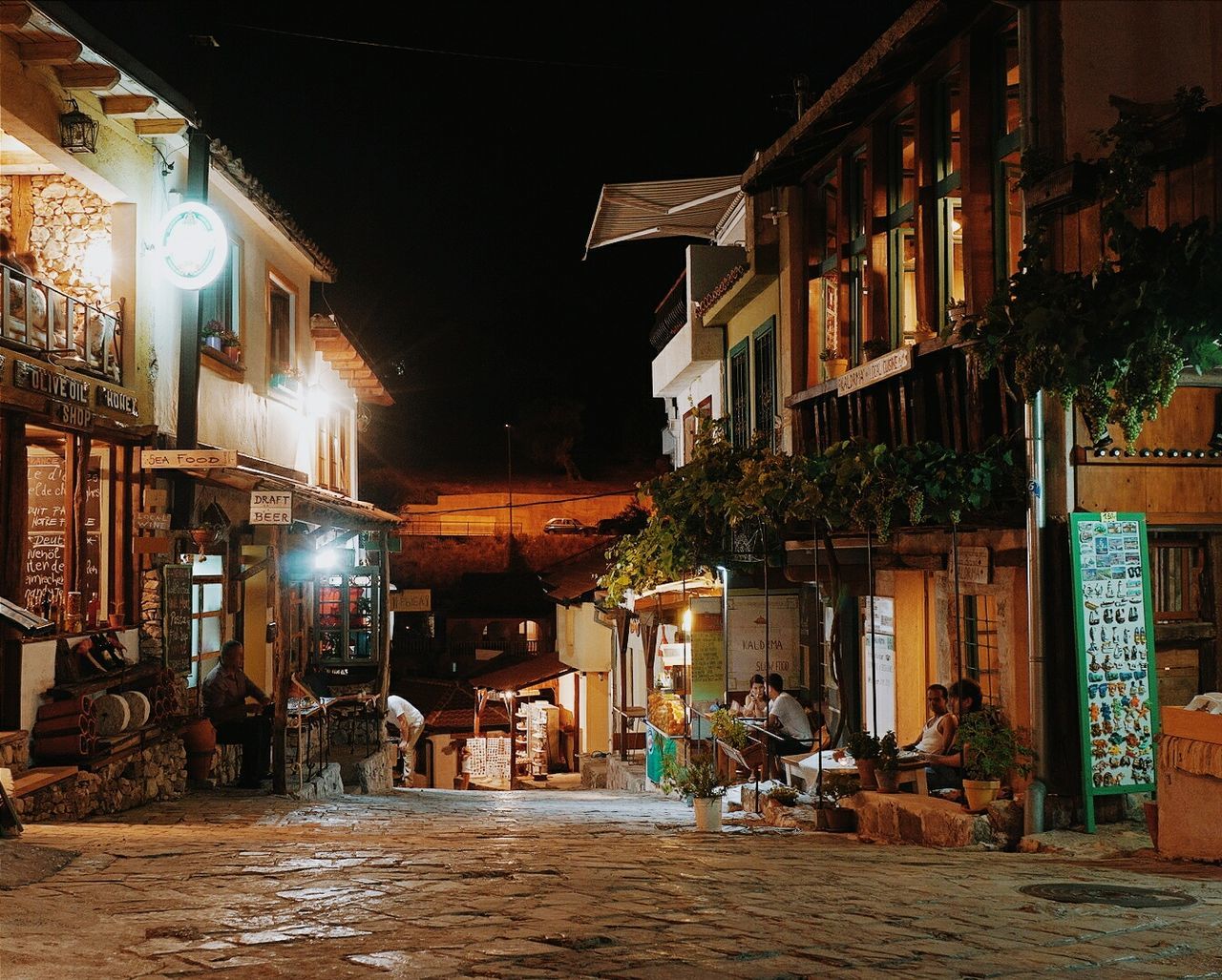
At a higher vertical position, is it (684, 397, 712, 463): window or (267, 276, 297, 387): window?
(267, 276, 297, 387): window

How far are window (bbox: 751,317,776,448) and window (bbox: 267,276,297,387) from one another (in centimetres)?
866

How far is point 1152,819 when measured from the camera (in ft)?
28.4

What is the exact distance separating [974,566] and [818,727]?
166 inches

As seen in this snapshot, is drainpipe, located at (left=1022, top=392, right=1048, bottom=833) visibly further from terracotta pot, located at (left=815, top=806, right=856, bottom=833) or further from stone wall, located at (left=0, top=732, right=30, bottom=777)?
stone wall, located at (left=0, top=732, right=30, bottom=777)

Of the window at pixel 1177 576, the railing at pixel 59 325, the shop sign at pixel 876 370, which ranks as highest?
the railing at pixel 59 325

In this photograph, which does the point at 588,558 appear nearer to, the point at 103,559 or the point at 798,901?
the point at 103,559

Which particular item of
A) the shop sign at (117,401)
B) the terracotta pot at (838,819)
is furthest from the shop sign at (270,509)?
the terracotta pot at (838,819)

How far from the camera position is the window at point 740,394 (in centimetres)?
1982

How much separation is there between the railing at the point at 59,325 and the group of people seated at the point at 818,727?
921 cm

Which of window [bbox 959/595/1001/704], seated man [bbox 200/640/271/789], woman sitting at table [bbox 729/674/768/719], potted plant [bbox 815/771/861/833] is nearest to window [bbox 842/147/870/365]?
window [bbox 959/595/1001/704]

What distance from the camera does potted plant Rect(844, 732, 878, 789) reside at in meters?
11.2

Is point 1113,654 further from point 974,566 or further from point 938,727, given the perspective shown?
point 938,727

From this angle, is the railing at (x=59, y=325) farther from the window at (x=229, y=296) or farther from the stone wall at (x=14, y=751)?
the stone wall at (x=14, y=751)

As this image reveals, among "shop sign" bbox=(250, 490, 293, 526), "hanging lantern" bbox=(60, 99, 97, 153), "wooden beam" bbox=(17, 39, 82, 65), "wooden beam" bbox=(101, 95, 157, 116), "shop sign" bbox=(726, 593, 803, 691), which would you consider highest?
"wooden beam" bbox=(101, 95, 157, 116)
